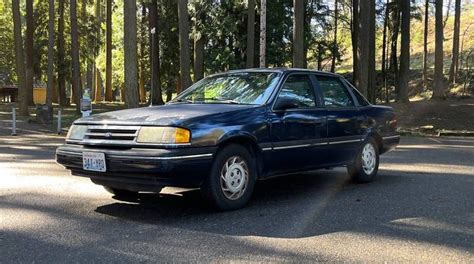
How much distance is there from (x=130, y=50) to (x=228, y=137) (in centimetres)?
1303

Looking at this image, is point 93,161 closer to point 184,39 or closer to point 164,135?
point 164,135

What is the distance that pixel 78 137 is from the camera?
20.9 ft

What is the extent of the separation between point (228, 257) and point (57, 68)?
35.2m

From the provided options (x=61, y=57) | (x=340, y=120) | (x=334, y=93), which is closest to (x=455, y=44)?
(x=61, y=57)

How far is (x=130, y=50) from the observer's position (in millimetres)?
18375

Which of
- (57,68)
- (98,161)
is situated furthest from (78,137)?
(57,68)

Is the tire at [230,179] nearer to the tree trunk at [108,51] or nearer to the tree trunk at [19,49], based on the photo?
the tree trunk at [19,49]

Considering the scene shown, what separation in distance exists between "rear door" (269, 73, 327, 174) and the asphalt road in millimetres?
494

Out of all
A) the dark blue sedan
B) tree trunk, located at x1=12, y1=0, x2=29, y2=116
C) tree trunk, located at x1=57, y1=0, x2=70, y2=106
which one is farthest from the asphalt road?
tree trunk, located at x1=57, y1=0, x2=70, y2=106

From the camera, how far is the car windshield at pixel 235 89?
6.89 metres

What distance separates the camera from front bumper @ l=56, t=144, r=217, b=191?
18.4 ft

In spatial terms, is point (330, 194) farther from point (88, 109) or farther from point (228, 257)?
point (88, 109)

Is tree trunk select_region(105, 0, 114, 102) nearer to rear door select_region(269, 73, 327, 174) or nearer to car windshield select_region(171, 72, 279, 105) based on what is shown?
car windshield select_region(171, 72, 279, 105)

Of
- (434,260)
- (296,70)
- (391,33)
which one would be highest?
(391,33)
